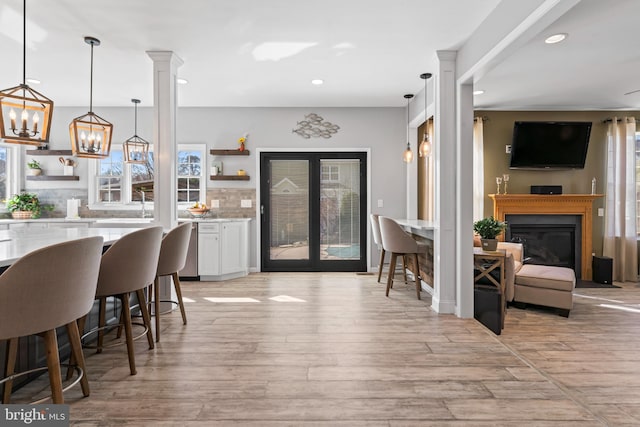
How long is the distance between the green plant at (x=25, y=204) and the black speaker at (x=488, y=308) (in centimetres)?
597

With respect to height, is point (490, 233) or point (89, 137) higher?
point (89, 137)

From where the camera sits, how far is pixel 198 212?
5344 mm

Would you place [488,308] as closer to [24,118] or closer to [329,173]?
[329,173]

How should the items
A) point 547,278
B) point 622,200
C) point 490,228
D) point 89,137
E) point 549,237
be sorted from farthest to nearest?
point 549,237
point 622,200
point 547,278
point 490,228
point 89,137

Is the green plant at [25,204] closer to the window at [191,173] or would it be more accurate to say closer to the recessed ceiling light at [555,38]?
the window at [191,173]

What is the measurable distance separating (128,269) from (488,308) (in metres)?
2.91

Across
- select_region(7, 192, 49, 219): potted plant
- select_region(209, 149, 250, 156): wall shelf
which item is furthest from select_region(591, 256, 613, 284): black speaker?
select_region(7, 192, 49, 219): potted plant

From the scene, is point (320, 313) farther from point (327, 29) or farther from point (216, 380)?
point (327, 29)

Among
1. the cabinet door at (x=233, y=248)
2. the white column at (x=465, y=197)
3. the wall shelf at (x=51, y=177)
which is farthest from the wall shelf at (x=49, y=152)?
the white column at (x=465, y=197)

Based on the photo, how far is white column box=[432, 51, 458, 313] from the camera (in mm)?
3445

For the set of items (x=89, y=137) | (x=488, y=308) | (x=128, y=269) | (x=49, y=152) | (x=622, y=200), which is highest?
(x=49, y=152)

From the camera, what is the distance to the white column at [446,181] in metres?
3.45

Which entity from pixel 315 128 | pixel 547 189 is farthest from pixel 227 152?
pixel 547 189

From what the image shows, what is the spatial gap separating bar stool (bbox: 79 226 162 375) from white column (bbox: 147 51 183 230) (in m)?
1.30
